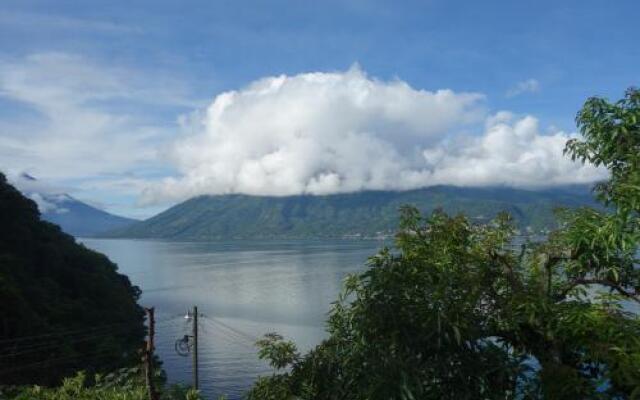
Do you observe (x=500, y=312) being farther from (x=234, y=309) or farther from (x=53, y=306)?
(x=234, y=309)

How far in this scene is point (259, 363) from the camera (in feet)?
195

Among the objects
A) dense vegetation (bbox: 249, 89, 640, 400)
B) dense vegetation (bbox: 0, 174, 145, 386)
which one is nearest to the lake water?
dense vegetation (bbox: 0, 174, 145, 386)

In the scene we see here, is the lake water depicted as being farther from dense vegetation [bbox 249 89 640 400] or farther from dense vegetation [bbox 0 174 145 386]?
A: dense vegetation [bbox 249 89 640 400]

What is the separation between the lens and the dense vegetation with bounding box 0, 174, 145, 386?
39.3 m

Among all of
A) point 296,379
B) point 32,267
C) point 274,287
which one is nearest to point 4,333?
point 32,267

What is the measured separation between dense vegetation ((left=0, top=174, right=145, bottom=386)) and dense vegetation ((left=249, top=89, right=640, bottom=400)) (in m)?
34.5

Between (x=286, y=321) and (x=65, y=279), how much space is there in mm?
30200

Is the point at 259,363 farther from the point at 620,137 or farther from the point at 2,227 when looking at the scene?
the point at 620,137

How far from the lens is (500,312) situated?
669 centimetres

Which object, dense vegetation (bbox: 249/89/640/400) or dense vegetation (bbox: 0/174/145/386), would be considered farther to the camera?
dense vegetation (bbox: 0/174/145/386)

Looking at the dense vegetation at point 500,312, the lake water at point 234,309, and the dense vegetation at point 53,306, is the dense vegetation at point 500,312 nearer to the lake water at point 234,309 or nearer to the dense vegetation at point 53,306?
the lake water at point 234,309

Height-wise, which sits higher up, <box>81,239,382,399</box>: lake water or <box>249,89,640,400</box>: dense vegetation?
<box>249,89,640,400</box>: dense vegetation

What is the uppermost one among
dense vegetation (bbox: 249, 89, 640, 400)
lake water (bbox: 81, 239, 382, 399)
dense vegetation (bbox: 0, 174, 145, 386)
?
dense vegetation (bbox: 249, 89, 640, 400)

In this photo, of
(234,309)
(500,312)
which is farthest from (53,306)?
(500,312)
